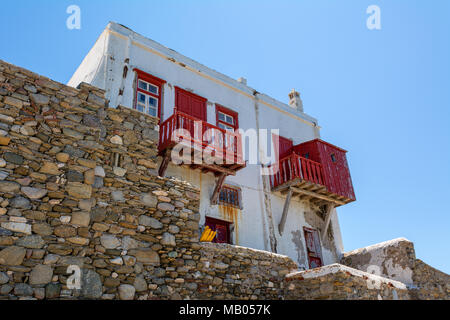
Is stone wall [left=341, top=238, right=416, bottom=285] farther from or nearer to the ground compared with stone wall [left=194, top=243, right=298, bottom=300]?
farther from the ground

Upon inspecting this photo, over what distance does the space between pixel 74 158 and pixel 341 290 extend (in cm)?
541

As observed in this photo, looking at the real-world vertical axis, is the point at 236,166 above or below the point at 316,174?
below

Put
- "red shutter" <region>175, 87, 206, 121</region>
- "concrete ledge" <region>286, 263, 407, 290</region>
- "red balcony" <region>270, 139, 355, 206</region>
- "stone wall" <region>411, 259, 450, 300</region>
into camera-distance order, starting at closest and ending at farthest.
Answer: "concrete ledge" <region>286, 263, 407, 290</region> → "stone wall" <region>411, 259, 450, 300</region> → "red shutter" <region>175, 87, 206, 121</region> → "red balcony" <region>270, 139, 355, 206</region>

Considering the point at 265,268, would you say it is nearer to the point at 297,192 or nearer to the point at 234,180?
the point at 234,180

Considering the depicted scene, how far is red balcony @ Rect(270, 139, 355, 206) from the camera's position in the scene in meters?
12.0

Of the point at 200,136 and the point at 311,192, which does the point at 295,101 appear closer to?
the point at 311,192

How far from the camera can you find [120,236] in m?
6.19

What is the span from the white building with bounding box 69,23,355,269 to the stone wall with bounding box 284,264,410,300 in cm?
301

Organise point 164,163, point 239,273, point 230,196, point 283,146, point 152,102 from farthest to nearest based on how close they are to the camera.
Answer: point 283,146 → point 230,196 → point 152,102 → point 164,163 → point 239,273

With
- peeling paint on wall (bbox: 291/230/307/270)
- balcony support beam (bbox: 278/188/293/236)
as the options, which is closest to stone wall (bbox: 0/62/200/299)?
balcony support beam (bbox: 278/188/293/236)

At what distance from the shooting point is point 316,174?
12414mm

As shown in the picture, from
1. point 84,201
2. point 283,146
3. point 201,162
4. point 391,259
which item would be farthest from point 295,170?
point 84,201

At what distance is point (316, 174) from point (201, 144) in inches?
180

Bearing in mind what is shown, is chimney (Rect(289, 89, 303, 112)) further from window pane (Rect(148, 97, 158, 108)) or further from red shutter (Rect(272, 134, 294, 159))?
window pane (Rect(148, 97, 158, 108))
